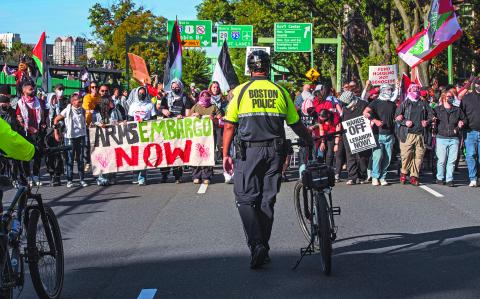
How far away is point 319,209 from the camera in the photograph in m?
7.26

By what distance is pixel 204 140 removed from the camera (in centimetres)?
1562

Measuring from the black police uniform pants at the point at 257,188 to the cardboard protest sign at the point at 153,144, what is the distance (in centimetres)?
780

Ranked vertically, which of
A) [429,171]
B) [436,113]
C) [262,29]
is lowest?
[429,171]

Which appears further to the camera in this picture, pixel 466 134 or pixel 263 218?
pixel 466 134

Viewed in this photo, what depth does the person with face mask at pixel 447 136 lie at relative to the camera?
15.1 metres

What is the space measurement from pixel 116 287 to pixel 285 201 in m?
5.93

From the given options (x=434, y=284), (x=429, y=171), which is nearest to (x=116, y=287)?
Answer: (x=434, y=284)

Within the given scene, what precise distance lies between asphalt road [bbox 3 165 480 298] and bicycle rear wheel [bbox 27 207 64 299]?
A: 1.28 feet

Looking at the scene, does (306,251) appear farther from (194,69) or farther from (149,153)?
(194,69)

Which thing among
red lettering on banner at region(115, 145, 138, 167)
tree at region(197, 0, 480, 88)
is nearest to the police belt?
red lettering on banner at region(115, 145, 138, 167)

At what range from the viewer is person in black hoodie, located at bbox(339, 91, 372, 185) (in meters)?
15.2

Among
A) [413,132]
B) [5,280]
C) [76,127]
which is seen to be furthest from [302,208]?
[76,127]

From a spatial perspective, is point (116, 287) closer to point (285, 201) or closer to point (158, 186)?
point (285, 201)

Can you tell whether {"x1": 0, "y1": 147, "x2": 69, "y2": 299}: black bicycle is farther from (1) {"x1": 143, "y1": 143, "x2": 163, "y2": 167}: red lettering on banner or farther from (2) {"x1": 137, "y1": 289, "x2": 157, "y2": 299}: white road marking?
(1) {"x1": 143, "y1": 143, "x2": 163, "y2": 167}: red lettering on banner
